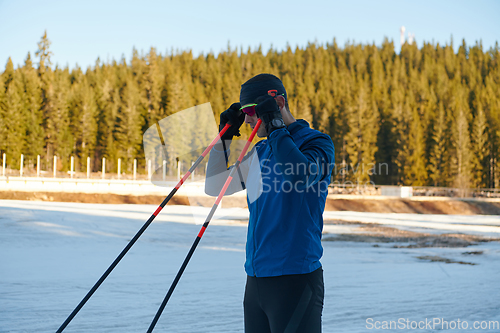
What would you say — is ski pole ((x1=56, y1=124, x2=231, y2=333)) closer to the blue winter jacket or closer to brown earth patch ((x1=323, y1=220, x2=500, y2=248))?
the blue winter jacket

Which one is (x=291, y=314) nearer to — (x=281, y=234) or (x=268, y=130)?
(x=281, y=234)

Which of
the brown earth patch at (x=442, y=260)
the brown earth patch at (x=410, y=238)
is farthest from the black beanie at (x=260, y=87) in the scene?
the brown earth patch at (x=410, y=238)

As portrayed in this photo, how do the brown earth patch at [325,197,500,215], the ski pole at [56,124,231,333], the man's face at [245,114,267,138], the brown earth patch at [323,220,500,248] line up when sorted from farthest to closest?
the brown earth patch at [325,197,500,215], the brown earth patch at [323,220,500,248], the ski pole at [56,124,231,333], the man's face at [245,114,267,138]

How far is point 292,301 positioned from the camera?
4.48 ft

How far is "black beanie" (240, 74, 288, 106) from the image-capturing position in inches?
57.9

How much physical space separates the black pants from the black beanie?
0.65 metres

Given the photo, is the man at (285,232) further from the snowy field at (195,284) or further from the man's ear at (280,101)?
the snowy field at (195,284)

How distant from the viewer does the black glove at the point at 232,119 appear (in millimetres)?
1739

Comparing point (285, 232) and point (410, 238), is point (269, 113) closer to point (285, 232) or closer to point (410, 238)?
point (285, 232)

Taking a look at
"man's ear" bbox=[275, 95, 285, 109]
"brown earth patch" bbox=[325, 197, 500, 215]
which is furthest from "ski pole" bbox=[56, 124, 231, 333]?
"brown earth patch" bbox=[325, 197, 500, 215]

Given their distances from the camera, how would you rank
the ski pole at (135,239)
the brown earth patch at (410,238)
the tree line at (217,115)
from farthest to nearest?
the tree line at (217,115) < the brown earth patch at (410,238) < the ski pole at (135,239)

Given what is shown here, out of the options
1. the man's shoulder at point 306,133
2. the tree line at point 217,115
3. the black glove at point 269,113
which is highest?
the tree line at point 217,115

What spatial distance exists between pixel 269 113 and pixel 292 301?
0.64 metres

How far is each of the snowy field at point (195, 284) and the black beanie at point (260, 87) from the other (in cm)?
256
